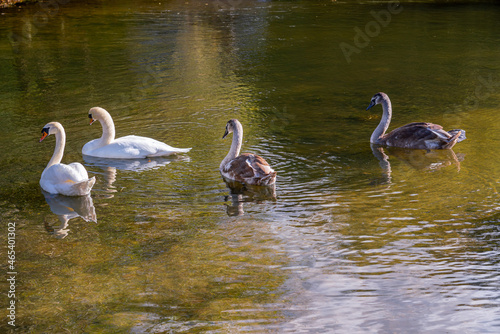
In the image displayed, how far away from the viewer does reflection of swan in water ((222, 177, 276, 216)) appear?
8.20 m

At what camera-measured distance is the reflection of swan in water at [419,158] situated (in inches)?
383

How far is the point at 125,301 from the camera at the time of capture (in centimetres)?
589

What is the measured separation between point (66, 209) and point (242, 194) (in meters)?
2.37

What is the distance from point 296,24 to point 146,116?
13.1 metres

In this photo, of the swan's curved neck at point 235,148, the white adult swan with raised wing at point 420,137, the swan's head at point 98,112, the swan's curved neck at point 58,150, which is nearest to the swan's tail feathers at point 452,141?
the white adult swan with raised wing at point 420,137

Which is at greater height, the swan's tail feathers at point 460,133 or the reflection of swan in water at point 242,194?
the swan's tail feathers at point 460,133

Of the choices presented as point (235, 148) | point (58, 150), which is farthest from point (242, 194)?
point (58, 150)

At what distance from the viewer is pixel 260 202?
330 inches

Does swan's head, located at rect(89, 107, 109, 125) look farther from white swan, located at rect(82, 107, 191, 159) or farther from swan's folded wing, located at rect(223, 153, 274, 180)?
swan's folded wing, located at rect(223, 153, 274, 180)

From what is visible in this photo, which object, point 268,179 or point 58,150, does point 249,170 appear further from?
point 58,150

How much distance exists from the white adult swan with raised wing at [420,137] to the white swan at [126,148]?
3.37 meters

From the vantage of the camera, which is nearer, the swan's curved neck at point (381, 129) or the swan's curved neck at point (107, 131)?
the swan's curved neck at point (107, 131)

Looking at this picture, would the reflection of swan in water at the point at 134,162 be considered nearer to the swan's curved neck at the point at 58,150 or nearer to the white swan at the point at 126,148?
the white swan at the point at 126,148

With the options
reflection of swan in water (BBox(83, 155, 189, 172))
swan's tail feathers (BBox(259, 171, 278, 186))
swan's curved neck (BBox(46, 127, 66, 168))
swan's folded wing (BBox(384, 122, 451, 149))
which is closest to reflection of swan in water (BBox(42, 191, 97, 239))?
swan's curved neck (BBox(46, 127, 66, 168))
